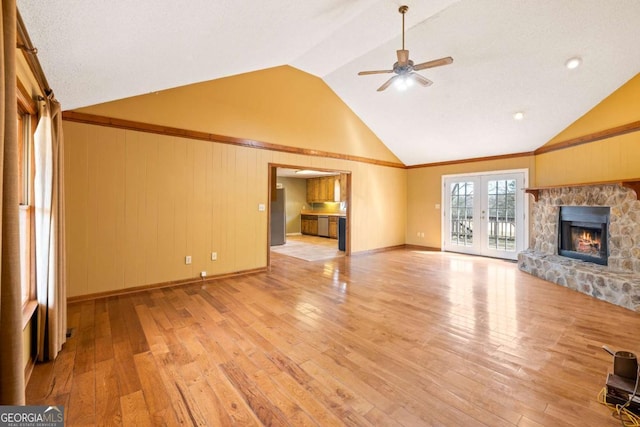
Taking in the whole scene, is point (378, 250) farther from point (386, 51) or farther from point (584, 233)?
point (386, 51)

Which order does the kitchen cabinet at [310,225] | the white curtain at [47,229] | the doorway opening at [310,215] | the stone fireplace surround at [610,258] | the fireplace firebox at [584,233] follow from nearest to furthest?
the white curtain at [47,229]
the stone fireplace surround at [610,258]
the fireplace firebox at [584,233]
the doorway opening at [310,215]
the kitchen cabinet at [310,225]

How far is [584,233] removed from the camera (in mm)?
4957

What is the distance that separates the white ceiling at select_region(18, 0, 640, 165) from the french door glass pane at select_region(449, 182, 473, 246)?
984mm

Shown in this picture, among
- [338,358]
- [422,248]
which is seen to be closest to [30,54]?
[338,358]

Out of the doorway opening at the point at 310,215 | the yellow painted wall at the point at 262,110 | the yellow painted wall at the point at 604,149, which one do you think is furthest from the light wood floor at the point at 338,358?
the doorway opening at the point at 310,215

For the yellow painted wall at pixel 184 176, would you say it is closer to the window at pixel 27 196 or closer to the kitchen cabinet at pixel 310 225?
the window at pixel 27 196

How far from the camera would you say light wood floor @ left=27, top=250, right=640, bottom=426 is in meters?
1.82

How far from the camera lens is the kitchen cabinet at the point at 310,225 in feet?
37.0

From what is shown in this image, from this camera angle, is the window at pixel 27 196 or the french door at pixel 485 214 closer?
the window at pixel 27 196

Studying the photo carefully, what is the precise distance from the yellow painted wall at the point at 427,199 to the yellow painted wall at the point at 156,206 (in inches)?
160

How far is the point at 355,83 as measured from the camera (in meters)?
5.74

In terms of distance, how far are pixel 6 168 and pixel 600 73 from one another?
6.29 meters

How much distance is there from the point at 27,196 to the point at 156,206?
6.11ft

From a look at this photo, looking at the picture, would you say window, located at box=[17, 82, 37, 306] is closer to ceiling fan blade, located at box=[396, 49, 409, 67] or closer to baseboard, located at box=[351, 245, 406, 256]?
ceiling fan blade, located at box=[396, 49, 409, 67]
